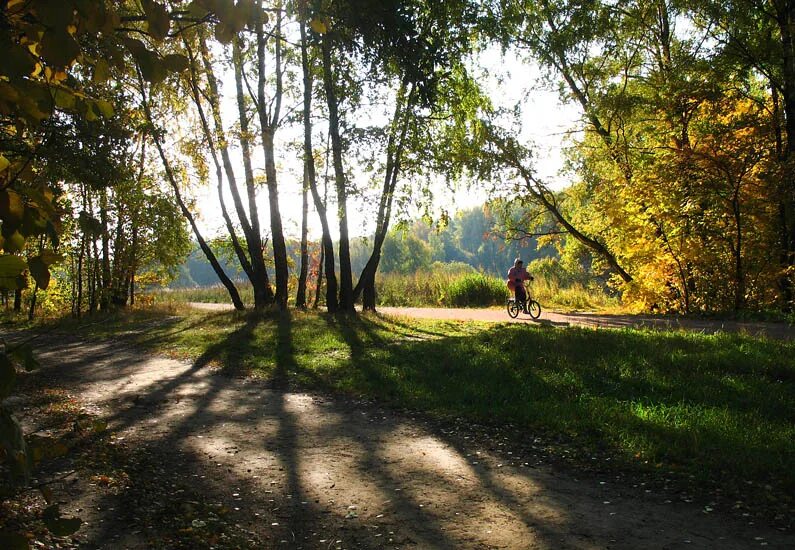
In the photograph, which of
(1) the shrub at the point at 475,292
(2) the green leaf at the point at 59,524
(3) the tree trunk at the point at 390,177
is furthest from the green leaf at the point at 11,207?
(1) the shrub at the point at 475,292

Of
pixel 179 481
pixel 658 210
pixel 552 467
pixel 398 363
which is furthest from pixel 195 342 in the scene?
pixel 658 210

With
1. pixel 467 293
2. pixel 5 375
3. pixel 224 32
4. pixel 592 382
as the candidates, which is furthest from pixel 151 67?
pixel 467 293

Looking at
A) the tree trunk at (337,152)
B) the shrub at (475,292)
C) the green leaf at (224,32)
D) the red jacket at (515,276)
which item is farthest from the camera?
the shrub at (475,292)

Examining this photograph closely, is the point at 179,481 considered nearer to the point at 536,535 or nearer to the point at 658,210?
the point at 536,535

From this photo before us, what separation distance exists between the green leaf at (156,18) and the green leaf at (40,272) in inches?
23.6

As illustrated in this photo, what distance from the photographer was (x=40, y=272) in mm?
1316

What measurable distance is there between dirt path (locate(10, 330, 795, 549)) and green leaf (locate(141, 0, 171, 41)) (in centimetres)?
323

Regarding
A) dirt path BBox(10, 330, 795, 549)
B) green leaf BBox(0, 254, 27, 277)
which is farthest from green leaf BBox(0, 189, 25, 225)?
dirt path BBox(10, 330, 795, 549)

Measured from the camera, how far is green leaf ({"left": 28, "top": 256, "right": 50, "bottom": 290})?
131cm

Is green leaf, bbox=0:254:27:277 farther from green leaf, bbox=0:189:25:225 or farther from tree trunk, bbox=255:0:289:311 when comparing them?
tree trunk, bbox=255:0:289:311

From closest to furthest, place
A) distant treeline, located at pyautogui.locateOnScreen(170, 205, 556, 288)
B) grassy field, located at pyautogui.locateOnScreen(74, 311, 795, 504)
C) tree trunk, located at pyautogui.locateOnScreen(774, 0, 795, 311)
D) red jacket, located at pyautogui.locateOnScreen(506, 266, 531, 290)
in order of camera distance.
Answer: grassy field, located at pyautogui.locateOnScreen(74, 311, 795, 504), tree trunk, located at pyautogui.locateOnScreen(774, 0, 795, 311), red jacket, located at pyautogui.locateOnScreen(506, 266, 531, 290), distant treeline, located at pyautogui.locateOnScreen(170, 205, 556, 288)

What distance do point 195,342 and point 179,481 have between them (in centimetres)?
856

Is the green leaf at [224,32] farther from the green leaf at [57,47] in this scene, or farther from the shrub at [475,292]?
the shrub at [475,292]

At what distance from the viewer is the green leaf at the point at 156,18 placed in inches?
56.9
